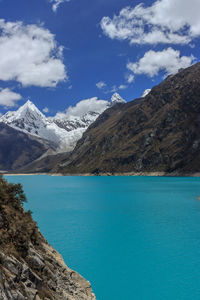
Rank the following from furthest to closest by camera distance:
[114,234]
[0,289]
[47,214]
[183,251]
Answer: [47,214], [114,234], [183,251], [0,289]

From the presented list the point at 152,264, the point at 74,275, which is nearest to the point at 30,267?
the point at 74,275

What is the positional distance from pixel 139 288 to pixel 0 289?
15537mm

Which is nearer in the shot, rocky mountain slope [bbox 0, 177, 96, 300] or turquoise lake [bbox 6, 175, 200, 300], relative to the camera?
rocky mountain slope [bbox 0, 177, 96, 300]

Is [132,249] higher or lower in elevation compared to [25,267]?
lower

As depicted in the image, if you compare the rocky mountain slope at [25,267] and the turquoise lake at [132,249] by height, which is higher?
the rocky mountain slope at [25,267]

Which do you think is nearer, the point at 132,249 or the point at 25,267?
the point at 25,267

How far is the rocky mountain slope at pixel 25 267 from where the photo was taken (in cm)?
1375

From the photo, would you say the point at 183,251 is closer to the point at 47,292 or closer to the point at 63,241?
the point at 63,241

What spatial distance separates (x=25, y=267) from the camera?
591 inches

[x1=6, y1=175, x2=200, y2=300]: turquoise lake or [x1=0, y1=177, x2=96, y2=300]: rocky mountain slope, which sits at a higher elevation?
→ [x1=0, y1=177, x2=96, y2=300]: rocky mountain slope

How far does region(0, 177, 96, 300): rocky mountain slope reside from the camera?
45.1 feet

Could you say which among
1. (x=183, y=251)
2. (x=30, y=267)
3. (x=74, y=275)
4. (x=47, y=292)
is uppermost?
(x=30, y=267)

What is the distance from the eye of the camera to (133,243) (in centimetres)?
3731

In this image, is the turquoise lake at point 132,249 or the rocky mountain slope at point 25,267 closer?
the rocky mountain slope at point 25,267
